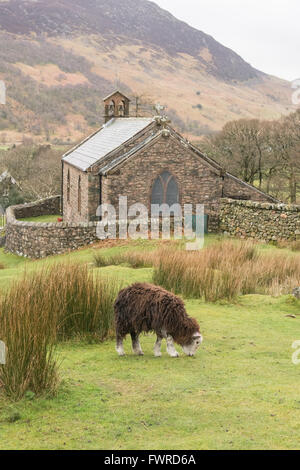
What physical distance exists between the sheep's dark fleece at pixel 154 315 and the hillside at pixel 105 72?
49.0 metres

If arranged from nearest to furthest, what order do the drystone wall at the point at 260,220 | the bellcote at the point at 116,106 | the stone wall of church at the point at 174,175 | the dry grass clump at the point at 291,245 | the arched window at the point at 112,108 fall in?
the dry grass clump at the point at 291,245, the drystone wall at the point at 260,220, the stone wall of church at the point at 174,175, the bellcote at the point at 116,106, the arched window at the point at 112,108

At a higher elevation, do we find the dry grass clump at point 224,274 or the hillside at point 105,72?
the hillside at point 105,72

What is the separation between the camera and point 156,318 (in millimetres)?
6586

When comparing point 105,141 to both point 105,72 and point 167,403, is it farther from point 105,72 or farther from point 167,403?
point 105,72

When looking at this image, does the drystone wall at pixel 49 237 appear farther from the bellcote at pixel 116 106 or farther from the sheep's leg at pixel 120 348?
the sheep's leg at pixel 120 348

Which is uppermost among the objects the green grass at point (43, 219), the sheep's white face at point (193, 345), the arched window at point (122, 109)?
the arched window at point (122, 109)

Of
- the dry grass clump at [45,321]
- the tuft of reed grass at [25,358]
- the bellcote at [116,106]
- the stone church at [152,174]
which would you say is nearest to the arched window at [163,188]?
the stone church at [152,174]

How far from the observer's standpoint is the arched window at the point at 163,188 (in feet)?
81.7

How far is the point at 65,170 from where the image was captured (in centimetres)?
3297

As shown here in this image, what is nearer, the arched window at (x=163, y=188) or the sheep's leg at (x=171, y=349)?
the sheep's leg at (x=171, y=349)

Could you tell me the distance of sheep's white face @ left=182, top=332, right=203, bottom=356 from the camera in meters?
6.70

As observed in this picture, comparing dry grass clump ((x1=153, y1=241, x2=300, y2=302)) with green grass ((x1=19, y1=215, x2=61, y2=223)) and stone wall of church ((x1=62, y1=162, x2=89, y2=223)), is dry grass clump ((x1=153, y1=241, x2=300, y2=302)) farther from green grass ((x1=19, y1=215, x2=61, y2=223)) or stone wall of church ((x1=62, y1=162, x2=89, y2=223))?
green grass ((x1=19, y1=215, x2=61, y2=223))

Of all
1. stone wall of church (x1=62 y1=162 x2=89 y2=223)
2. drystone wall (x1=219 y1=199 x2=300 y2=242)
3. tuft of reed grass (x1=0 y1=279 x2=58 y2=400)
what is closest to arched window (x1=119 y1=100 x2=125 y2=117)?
stone wall of church (x1=62 y1=162 x2=89 y2=223)

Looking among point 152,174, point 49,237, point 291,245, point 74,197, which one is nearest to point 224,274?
point 291,245
